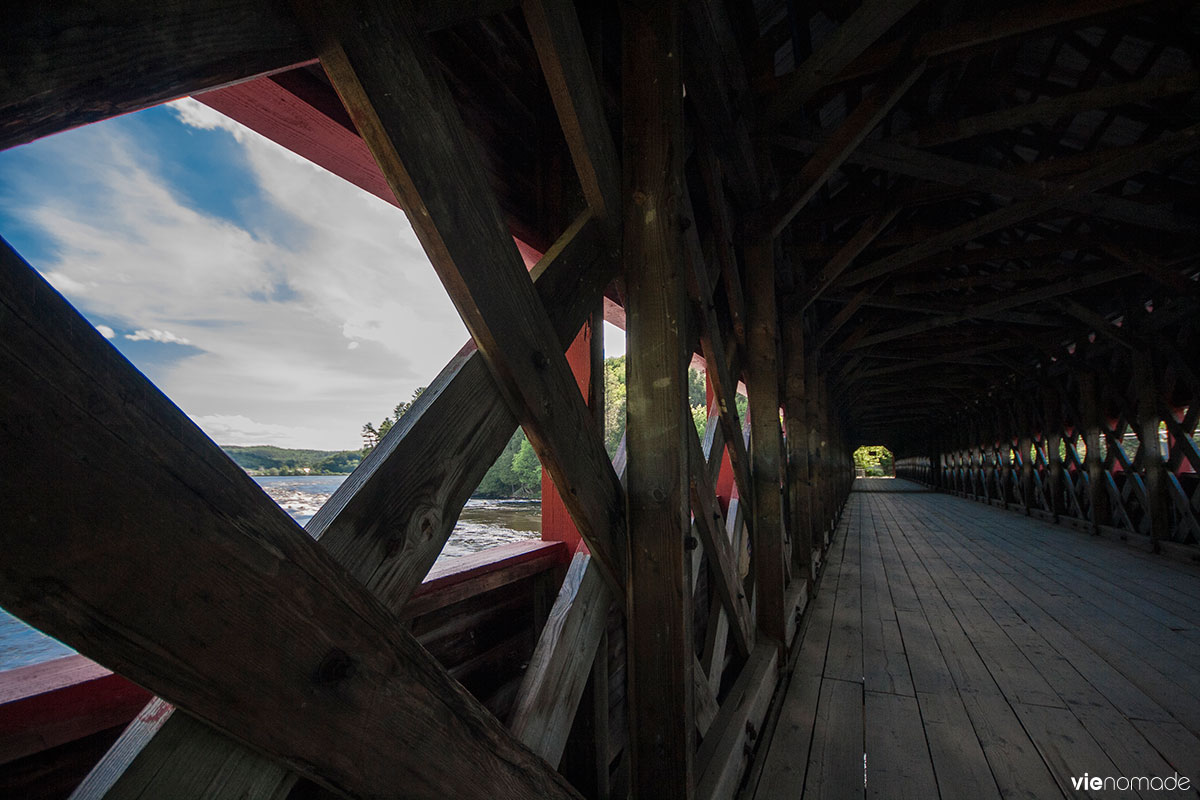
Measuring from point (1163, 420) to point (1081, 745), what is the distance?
6.36 m

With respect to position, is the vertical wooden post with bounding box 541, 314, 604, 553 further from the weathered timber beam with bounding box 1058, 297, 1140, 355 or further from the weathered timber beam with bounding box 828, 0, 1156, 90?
the weathered timber beam with bounding box 1058, 297, 1140, 355

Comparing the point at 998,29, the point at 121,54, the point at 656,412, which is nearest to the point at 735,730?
the point at 656,412

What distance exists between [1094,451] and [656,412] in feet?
33.4

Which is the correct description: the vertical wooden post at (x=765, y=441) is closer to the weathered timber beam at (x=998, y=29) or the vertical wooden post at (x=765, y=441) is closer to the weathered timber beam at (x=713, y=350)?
the weathered timber beam at (x=713, y=350)

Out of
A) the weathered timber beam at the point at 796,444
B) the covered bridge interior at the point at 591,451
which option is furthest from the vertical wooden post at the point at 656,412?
the weathered timber beam at the point at 796,444

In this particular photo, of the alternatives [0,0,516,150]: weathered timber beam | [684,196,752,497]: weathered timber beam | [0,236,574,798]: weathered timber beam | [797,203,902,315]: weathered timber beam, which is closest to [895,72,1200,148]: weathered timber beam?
[797,203,902,315]: weathered timber beam

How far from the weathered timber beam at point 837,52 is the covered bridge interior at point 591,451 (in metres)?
0.02

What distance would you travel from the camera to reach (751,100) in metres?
2.78

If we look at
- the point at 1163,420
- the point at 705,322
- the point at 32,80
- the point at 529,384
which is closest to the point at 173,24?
the point at 32,80

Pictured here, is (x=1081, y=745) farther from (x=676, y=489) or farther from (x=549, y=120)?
(x=549, y=120)

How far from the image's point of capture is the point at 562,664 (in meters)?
1.23

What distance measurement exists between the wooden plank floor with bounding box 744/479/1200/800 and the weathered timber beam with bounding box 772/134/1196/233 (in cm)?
311

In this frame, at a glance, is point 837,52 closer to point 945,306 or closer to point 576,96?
point 576,96

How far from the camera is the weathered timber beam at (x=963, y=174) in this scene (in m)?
3.28
